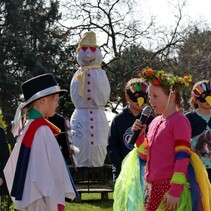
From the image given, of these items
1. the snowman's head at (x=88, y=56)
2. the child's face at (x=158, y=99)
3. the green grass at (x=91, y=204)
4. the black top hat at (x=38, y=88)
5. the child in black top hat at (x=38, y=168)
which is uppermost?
the snowman's head at (x=88, y=56)

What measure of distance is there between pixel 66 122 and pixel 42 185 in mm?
3906

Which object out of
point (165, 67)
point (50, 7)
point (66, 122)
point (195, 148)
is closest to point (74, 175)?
point (66, 122)

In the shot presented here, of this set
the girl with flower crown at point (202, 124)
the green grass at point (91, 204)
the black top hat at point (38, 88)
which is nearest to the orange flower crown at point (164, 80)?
the black top hat at point (38, 88)

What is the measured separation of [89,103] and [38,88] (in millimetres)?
7726

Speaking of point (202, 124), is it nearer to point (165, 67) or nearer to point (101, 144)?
point (101, 144)

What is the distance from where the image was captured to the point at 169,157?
186 inches

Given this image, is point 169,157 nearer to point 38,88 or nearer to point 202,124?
point 38,88

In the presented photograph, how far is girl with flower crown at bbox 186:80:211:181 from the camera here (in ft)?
21.5

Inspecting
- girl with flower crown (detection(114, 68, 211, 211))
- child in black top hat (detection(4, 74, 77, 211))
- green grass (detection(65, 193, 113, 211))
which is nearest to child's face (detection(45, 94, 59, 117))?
child in black top hat (detection(4, 74, 77, 211))

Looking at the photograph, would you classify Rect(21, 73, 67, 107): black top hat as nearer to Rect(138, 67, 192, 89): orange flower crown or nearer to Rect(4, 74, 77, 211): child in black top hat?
Rect(4, 74, 77, 211): child in black top hat

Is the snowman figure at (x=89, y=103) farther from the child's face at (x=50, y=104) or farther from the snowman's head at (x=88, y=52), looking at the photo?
the child's face at (x=50, y=104)

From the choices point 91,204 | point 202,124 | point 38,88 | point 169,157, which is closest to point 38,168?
point 38,88

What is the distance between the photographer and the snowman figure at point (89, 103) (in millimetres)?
12406

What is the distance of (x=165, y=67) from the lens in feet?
73.0
